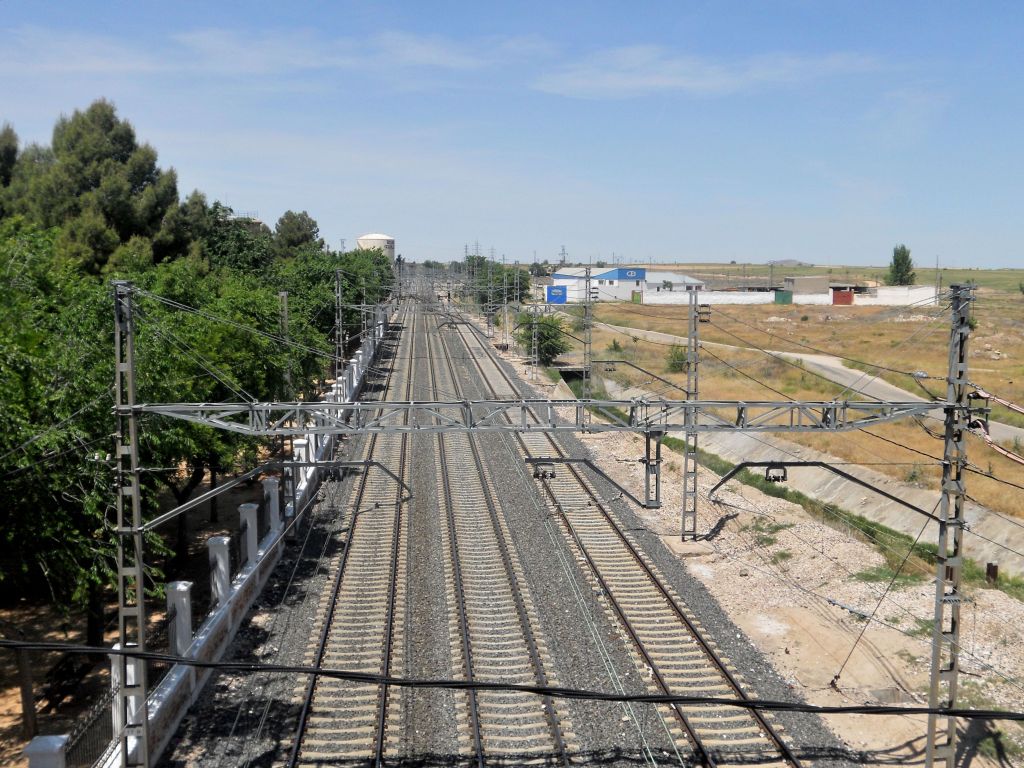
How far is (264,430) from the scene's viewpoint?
1084 cm

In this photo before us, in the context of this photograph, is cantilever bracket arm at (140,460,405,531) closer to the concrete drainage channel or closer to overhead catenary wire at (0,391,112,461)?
overhead catenary wire at (0,391,112,461)

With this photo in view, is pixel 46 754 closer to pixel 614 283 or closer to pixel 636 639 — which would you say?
pixel 636 639

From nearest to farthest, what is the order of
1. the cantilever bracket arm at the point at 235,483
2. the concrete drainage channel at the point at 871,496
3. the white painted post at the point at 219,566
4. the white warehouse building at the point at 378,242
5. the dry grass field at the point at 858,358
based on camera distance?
the cantilever bracket arm at the point at 235,483
the white painted post at the point at 219,566
the concrete drainage channel at the point at 871,496
the dry grass field at the point at 858,358
the white warehouse building at the point at 378,242

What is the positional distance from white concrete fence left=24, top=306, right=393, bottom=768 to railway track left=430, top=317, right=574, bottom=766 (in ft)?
11.3

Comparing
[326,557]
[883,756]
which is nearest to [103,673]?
[326,557]

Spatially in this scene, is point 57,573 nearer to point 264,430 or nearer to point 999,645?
point 264,430

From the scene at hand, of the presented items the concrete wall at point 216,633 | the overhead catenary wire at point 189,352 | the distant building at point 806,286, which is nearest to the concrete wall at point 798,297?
the distant building at point 806,286

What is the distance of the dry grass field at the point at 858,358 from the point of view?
24141 mm

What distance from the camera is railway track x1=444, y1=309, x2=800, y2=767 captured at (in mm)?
10219

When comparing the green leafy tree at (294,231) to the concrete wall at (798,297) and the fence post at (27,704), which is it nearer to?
the concrete wall at (798,297)

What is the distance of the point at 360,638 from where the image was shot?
13211 millimetres

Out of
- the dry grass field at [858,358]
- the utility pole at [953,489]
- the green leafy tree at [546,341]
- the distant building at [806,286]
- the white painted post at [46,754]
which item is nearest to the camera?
the white painted post at [46,754]

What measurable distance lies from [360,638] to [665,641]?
15.7 feet

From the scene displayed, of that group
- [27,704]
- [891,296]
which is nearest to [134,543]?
[27,704]
